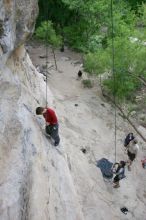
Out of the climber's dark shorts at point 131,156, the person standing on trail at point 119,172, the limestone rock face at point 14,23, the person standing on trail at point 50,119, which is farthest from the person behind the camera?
the climber's dark shorts at point 131,156

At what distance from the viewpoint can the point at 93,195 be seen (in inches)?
616

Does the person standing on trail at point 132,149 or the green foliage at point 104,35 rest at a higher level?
the green foliage at point 104,35

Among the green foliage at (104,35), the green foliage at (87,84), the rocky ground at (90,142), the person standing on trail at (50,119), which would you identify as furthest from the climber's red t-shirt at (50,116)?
the green foliage at (87,84)

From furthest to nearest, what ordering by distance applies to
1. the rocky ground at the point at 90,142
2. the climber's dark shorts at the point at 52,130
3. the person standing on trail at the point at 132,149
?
1. the person standing on trail at the point at 132,149
2. the rocky ground at the point at 90,142
3. the climber's dark shorts at the point at 52,130

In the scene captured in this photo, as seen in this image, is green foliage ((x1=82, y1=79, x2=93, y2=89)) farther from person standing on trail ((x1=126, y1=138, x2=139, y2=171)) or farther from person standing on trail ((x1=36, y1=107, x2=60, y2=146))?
person standing on trail ((x1=36, y1=107, x2=60, y2=146))

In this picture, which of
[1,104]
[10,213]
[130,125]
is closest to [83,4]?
[130,125]

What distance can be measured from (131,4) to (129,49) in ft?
50.2

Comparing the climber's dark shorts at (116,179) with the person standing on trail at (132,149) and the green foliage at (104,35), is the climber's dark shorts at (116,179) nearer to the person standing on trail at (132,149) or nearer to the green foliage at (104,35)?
the person standing on trail at (132,149)

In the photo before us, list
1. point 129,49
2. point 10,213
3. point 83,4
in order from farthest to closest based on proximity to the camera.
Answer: point 83,4 < point 129,49 < point 10,213

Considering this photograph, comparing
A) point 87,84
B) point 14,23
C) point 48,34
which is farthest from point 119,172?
point 48,34

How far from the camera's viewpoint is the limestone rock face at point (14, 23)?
12320mm

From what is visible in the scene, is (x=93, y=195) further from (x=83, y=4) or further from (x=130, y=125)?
(x=83, y=4)

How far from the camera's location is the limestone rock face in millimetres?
12320

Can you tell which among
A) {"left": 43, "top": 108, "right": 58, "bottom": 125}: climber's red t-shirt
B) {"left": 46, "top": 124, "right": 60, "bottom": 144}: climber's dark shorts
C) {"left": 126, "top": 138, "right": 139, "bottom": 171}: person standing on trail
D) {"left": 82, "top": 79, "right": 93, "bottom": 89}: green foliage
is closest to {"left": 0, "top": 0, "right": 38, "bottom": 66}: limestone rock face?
{"left": 43, "top": 108, "right": 58, "bottom": 125}: climber's red t-shirt
